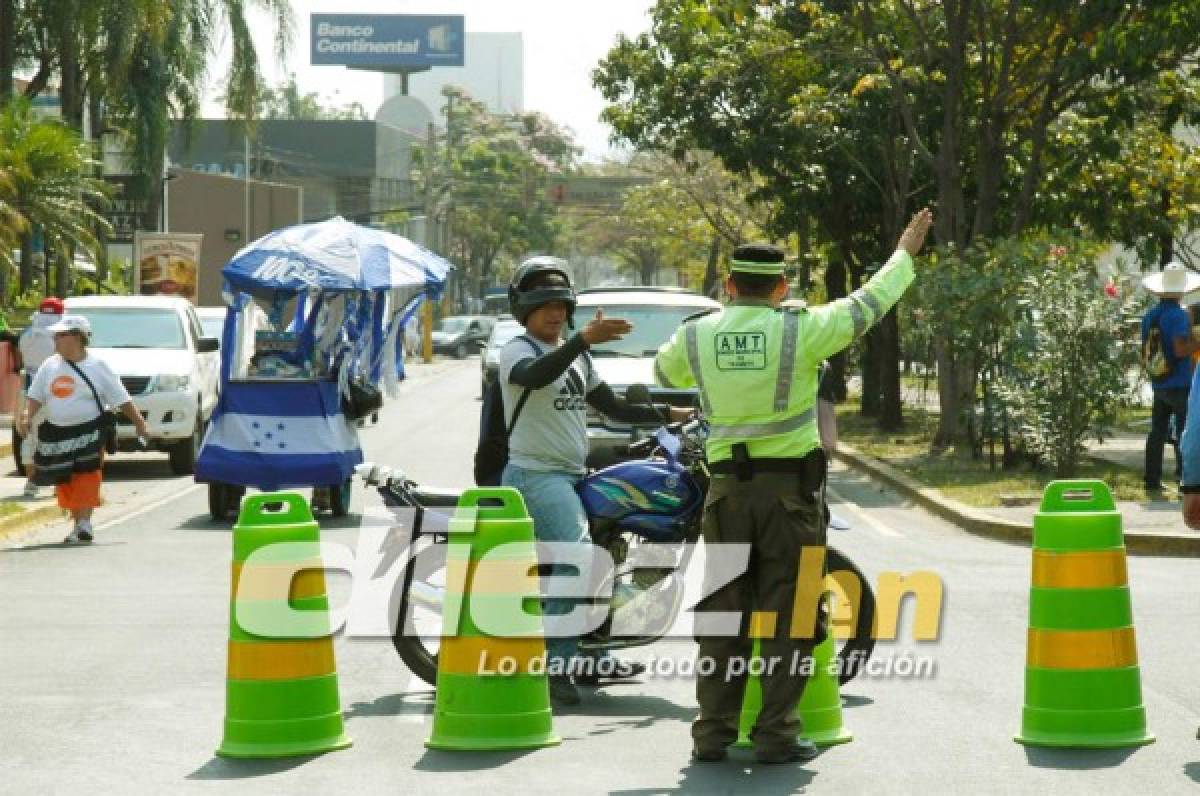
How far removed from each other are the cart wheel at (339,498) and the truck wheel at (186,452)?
5177 mm

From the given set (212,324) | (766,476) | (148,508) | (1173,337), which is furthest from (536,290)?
(212,324)

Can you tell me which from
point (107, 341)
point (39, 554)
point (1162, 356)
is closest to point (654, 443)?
point (39, 554)

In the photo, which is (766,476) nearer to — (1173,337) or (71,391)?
(71,391)

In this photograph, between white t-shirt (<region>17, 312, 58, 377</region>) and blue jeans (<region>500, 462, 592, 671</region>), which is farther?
white t-shirt (<region>17, 312, 58, 377</region>)

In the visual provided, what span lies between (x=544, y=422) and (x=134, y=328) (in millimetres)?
15765

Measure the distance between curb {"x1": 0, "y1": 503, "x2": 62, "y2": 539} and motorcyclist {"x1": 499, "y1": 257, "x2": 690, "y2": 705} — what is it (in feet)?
31.1

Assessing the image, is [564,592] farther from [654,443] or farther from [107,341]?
[107,341]

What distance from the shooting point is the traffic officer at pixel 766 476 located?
787 centimetres

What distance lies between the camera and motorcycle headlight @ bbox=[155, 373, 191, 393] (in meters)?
22.8

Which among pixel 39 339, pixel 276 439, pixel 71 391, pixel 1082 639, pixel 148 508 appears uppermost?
pixel 39 339

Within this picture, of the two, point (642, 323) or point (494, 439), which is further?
point (642, 323)

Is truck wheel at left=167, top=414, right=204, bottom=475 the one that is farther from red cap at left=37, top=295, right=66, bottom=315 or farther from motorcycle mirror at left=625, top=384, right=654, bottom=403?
motorcycle mirror at left=625, top=384, right=654, bottom=403

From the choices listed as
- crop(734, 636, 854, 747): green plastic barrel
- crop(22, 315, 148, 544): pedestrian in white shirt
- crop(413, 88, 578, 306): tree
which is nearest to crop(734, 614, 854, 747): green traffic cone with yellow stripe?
crop(734, 636, 854, 747): green plastic barrel

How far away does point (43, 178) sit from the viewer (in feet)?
126
